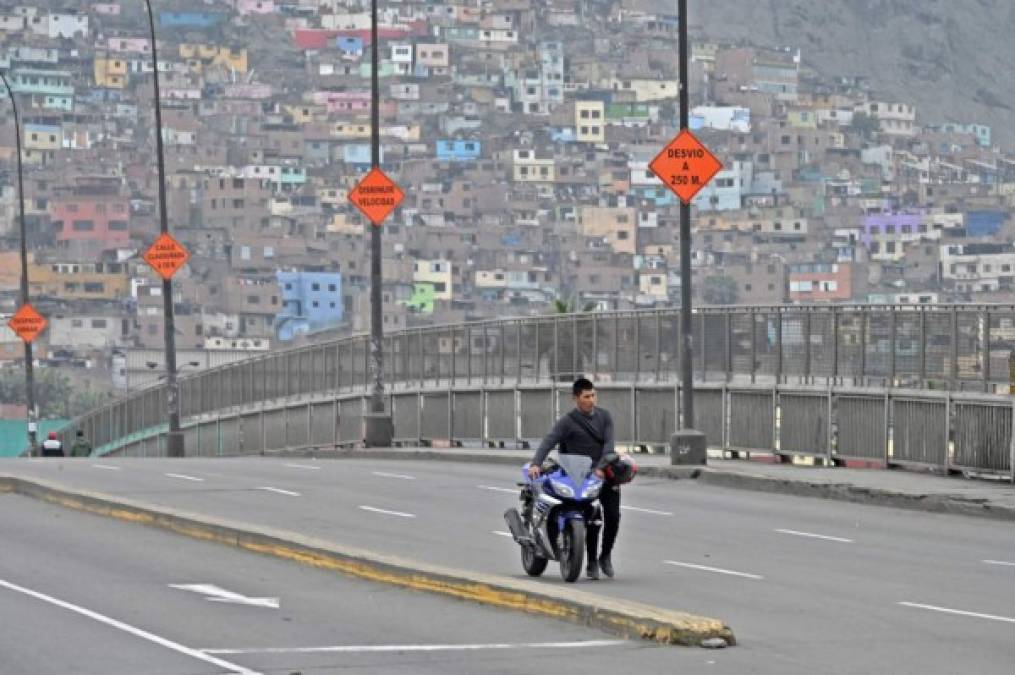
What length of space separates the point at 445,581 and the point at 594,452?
1.99 meters

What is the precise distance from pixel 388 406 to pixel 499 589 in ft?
121

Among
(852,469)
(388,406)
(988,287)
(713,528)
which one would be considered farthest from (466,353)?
(988,287)

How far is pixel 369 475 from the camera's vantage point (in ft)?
121

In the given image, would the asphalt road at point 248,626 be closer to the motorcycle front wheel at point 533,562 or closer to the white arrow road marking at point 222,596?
the white arrow road marking at point 222,596

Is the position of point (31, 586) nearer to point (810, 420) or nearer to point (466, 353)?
point (810, 420)

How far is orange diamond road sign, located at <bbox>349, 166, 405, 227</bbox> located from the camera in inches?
1843

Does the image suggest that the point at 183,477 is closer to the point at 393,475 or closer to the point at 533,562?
the point at 393,475

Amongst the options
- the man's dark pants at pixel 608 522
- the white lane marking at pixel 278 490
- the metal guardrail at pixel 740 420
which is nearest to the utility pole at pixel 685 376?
the metal guardrail at pixel 740 420

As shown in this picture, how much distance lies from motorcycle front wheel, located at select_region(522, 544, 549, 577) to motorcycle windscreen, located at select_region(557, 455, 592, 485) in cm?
71

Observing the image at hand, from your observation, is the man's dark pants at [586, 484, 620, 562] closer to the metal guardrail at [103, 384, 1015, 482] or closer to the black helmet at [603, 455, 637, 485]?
the black helmet at [603, 455, 637, 485]

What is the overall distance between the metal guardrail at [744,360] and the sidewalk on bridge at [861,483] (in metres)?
0.47

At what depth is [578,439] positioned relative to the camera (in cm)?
2012

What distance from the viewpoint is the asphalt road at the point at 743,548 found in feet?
53.4

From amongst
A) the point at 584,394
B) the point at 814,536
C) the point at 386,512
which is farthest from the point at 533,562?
the point at 386,512
